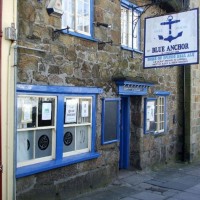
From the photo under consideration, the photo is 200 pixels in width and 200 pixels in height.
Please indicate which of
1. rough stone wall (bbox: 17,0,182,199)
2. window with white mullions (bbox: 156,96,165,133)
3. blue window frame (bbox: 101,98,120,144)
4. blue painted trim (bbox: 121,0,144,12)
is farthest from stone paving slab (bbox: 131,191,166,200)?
blue painted trim (bbox: 121,0,144,12)

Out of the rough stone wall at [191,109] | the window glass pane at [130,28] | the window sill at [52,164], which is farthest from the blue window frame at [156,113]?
the window sill at [52,164]

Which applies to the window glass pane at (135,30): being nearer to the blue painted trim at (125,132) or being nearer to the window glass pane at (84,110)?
the blue painted trim at (125,132)

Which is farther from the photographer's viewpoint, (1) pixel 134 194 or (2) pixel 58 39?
(1) pixel 134 194

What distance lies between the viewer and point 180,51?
8.19 meters

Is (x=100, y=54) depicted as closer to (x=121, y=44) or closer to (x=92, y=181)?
(x=121, y=44)

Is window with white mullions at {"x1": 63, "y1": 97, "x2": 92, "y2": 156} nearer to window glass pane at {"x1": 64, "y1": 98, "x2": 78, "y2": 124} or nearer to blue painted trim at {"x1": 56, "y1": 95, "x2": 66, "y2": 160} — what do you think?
window glass pane at {"x1": 64, "y1": 98, "x2": 78, "y2": 124}

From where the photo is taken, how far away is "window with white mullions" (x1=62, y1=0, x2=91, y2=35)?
24.4 feet

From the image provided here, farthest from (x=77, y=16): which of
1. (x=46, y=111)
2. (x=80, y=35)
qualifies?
(x=46, y=111)

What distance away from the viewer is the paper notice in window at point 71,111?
7.41 meters

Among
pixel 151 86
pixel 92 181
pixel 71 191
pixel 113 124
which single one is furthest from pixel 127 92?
pixel 71 191

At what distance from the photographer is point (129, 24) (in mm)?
9898

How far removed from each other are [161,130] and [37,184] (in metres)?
6.21

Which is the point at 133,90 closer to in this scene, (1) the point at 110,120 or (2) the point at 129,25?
(1) the point at 110,120

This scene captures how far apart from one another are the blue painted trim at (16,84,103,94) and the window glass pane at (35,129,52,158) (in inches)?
33.0
